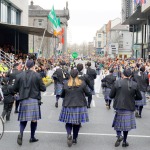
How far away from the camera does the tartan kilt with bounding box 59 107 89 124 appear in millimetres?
7492

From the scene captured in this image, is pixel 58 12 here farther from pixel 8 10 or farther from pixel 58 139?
pixel 58 139

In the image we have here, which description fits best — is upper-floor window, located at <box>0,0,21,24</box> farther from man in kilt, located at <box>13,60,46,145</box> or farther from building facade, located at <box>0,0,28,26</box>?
man in kilt, located at <box>13,60,46,145</box>

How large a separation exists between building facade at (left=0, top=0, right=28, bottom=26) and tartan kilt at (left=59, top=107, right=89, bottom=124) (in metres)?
25.3

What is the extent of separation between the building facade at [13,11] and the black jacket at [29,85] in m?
25.0

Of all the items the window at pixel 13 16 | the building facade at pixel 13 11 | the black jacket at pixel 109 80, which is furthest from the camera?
the window at pixel 13 16

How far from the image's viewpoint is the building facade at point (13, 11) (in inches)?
1282

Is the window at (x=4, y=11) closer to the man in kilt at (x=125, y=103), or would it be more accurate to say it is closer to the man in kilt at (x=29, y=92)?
the man in kilt at (x=29, y=92)

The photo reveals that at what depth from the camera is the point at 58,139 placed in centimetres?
809

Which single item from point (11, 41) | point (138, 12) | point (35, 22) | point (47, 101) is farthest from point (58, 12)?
point (47, 101)

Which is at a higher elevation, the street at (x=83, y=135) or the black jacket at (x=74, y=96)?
the black jacket at (x=74, y=96)

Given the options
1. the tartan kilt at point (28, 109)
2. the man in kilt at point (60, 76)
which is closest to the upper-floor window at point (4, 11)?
the man in kilt at point (60, 76)

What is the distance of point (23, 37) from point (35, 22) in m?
34.9

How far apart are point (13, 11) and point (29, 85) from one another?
1226 inches

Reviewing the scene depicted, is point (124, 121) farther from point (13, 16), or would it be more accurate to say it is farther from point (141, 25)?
point (141, 25)
